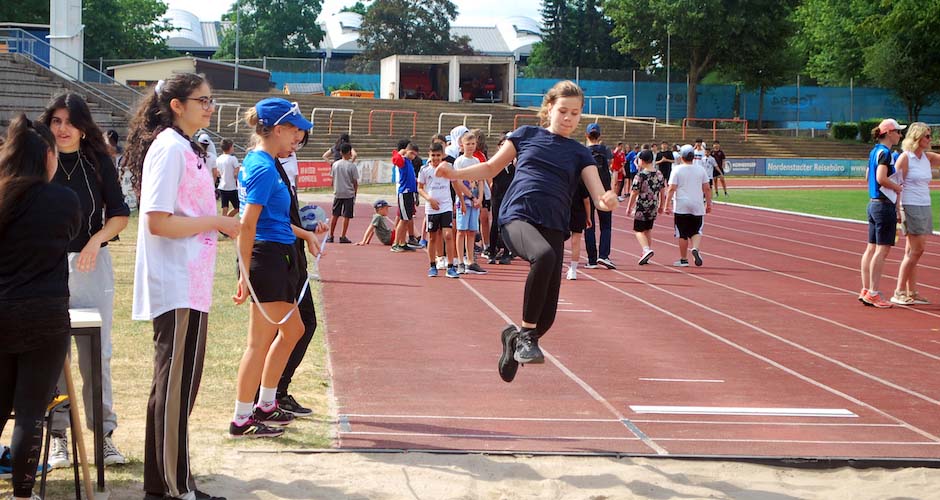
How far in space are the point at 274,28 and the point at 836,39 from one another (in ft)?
151

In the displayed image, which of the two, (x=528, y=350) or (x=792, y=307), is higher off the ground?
(x=528, y=350)

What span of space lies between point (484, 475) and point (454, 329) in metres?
4.83

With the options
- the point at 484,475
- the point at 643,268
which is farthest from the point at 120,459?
the point at 643,268

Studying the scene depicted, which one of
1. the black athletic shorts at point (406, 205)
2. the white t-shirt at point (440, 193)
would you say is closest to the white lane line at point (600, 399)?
the white t-shirt at point (440, 193)

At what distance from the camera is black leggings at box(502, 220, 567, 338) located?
621cm

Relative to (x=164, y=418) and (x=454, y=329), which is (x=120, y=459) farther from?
(x=454, y=329)

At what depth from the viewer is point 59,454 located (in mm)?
5621

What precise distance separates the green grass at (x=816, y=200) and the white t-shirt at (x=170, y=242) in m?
21.0

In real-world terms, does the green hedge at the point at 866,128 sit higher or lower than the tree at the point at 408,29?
lower

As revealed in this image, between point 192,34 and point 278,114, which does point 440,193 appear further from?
point 192,34

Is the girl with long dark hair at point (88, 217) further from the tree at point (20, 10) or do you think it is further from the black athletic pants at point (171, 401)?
the tree at point (20, 10)

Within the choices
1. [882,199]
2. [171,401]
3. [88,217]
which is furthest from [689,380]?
[882,199]

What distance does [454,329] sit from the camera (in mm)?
10477

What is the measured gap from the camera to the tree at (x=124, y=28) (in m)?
66.2
